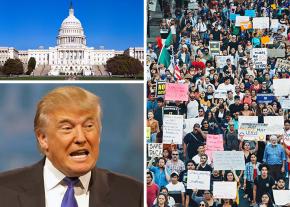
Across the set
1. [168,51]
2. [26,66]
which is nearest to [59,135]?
[26,66]

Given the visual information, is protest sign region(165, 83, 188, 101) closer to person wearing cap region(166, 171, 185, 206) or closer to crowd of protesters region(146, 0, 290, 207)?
crowd of protesters region(146, 0, 290, 207)

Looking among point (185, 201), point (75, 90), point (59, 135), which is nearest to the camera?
point (59, 135)

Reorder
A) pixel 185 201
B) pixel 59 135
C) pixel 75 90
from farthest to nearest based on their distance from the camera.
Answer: pixel 185 201 → pixel 75 90 → pixel 59 135

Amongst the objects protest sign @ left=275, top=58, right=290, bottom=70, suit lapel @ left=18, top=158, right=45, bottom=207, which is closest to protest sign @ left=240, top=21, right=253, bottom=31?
protest sign @ left=275, top=58, right=290, bottom=70

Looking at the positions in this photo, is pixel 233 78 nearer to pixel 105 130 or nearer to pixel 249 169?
pixel 249 169

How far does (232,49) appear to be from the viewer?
9.91ft

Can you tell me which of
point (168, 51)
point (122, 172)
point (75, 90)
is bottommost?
point (122, 172)

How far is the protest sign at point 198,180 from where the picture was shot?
2.97m

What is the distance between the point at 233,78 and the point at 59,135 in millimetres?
1054

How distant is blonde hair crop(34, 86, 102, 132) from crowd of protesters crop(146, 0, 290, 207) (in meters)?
0.37

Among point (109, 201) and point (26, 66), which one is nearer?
point (109, 201)

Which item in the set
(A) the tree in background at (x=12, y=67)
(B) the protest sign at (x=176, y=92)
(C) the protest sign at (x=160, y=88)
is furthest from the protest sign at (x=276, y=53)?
(A) the tree in background at (x=12, y=67)

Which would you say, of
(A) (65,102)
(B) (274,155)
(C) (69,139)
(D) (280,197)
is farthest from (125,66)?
(D) (280,197)

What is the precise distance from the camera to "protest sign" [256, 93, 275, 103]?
2.99 meters
